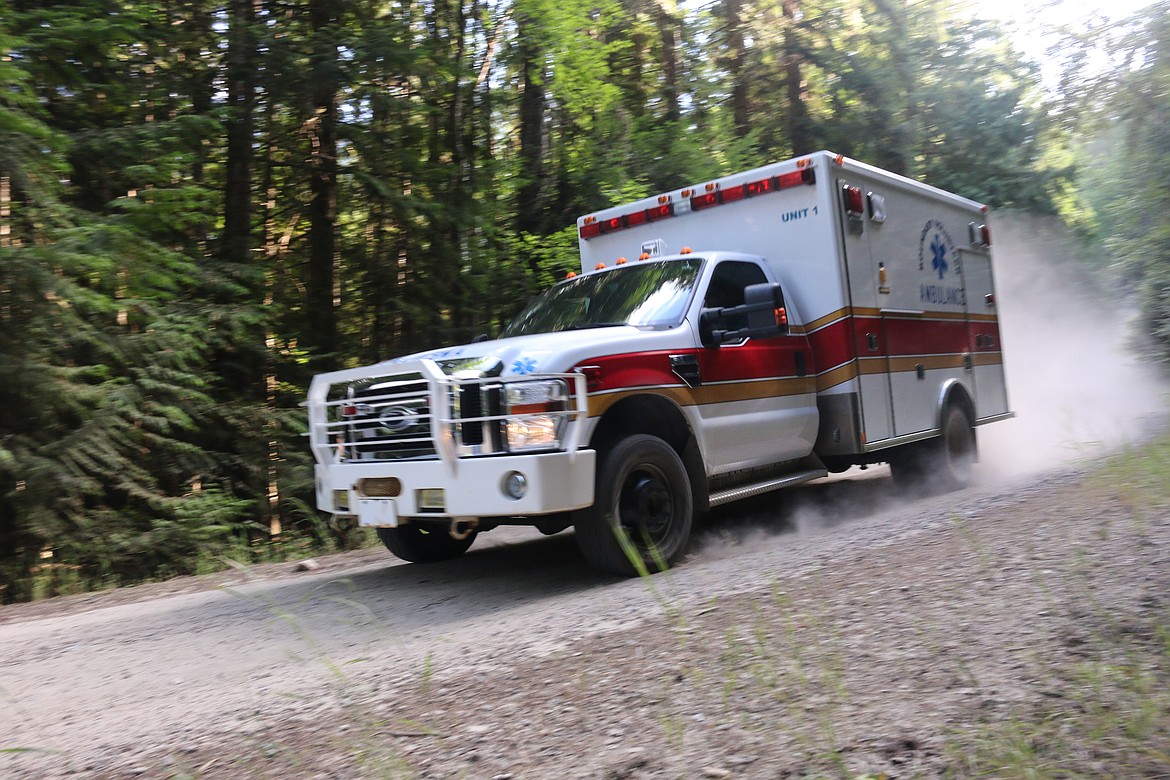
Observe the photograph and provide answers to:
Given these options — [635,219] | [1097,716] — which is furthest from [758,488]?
[1097,716]

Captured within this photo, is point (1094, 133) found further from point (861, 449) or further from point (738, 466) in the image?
point (738, 466)

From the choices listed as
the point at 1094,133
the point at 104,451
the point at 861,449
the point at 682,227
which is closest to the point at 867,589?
the point at 861,449

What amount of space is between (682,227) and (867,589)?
468 centimetres

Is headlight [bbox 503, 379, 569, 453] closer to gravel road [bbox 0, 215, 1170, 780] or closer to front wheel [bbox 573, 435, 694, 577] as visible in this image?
front wheel [bbox 573, 435, 694, 577]

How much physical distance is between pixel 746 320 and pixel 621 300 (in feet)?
3.09

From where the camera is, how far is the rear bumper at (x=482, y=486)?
5.37 meters

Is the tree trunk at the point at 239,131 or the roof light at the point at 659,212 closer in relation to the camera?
the roof light at the point at 659,212

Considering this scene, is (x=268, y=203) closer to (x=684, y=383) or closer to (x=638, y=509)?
(x=684, y=383)

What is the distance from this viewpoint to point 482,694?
3824 millimetres

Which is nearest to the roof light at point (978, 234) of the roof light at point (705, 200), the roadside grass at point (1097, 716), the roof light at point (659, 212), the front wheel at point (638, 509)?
the roof light at point (705, 200)

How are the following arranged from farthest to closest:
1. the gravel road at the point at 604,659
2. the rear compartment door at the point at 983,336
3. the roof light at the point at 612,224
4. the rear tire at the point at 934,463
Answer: the rear compartment door at the point at 983,336 → the rear tire at the point at 934,463 → the roof light at the point at 612,224 → the gravel road at the point at 604,659

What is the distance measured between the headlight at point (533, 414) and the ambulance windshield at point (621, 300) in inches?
53.8

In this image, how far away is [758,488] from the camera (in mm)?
7105

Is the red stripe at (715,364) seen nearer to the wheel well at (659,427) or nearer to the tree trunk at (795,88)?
the wheel well at (659,427)
